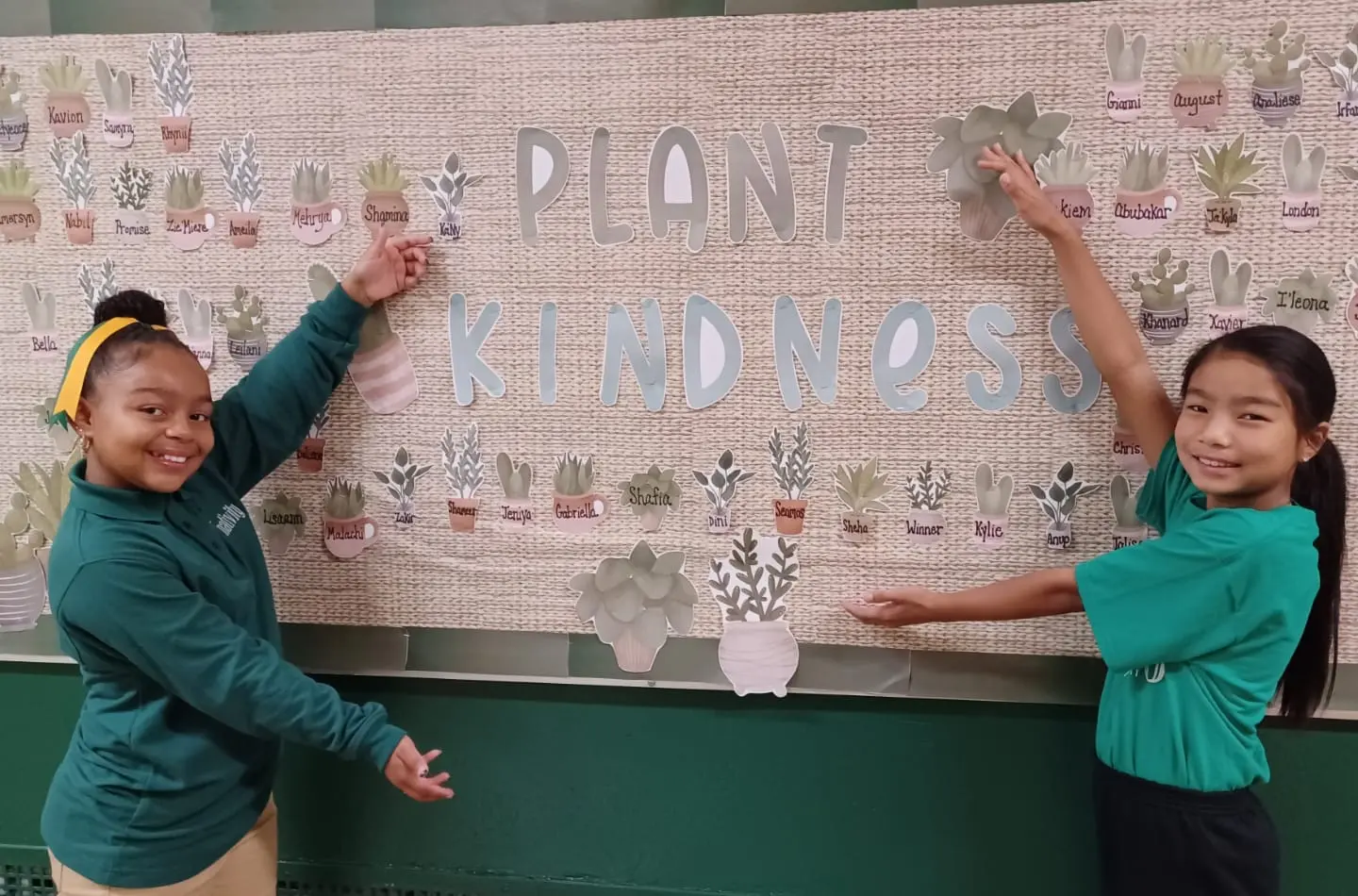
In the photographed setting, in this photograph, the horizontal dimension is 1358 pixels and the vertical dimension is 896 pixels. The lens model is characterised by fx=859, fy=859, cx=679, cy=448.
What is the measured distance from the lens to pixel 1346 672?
1.01 m

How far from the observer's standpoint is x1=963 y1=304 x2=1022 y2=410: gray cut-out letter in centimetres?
99

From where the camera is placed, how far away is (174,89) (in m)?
1.06

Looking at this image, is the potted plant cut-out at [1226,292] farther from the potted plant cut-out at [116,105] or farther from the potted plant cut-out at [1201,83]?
the potted plant cut-out at [116,105]

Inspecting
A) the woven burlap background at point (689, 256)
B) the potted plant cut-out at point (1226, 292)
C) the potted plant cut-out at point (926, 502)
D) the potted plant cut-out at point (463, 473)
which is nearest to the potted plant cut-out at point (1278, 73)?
the woven burlap background at point (689, 256)

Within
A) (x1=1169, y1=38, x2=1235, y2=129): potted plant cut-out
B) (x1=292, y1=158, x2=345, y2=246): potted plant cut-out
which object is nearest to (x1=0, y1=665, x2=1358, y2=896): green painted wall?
(x1=292, y1=158, x2=345, y2=246): potted plant cut-out

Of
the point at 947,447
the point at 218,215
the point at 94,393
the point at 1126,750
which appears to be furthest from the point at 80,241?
the point at 1126,750

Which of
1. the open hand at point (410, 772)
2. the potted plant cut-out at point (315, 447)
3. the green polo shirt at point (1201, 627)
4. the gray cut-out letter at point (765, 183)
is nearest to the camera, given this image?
the green polo shirt at point (1201, 627)

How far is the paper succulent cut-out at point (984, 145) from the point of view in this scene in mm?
954

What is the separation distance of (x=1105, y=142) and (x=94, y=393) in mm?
1102

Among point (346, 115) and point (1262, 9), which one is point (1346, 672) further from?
point (346, 115)

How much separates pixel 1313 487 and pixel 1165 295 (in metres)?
0.25

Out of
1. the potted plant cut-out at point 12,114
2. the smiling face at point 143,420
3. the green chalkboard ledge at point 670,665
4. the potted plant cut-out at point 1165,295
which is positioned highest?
the potted plant cut-out at point 12,114

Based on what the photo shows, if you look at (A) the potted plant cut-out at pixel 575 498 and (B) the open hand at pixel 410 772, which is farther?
(A) the potted plant cut-out at pixel 575 498

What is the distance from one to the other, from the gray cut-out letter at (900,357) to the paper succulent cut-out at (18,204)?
3.51 ft
